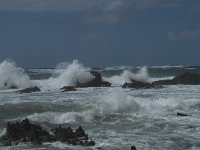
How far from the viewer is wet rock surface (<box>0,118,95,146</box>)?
1762 cm

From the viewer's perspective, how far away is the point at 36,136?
58.6ft

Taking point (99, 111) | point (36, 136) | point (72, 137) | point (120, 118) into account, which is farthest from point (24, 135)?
point (99, 111)

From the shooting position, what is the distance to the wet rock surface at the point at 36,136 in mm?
17625

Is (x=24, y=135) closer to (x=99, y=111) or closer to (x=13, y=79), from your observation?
(x=99, y=111)

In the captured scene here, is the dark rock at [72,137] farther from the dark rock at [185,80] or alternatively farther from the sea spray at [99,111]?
the dark rock at [185,80]

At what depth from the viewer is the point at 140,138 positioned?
18844mm

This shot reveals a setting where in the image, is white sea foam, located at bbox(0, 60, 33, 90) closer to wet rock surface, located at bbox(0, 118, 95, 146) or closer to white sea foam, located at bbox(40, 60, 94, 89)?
white sea foam, located at bbox(40, 60, 94, 89)

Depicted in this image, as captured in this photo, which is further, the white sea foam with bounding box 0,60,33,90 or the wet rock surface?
the white sea foam with bounding box 0,60,33,90

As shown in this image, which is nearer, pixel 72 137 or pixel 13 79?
pixel 72 137

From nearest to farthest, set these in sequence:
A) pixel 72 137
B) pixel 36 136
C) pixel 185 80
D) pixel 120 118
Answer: pixel 36 136 < pixel 72 137 < pixel 120 118 < pixel 185 80

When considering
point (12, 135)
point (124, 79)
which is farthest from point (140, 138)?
point (124, 79)

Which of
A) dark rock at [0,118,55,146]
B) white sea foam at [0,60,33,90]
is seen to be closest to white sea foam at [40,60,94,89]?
white sea foam at [0,60,33,90]

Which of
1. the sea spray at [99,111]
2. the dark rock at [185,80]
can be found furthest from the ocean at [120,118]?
the dark rock at [185,80]

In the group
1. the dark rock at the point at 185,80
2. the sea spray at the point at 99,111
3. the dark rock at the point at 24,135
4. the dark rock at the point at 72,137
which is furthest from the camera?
the dark rock at the point at 185,80
